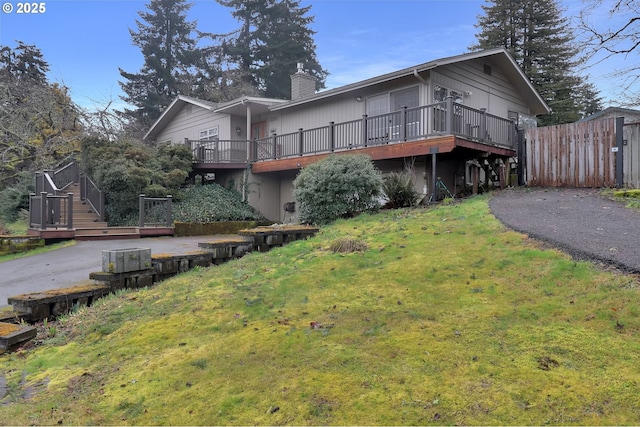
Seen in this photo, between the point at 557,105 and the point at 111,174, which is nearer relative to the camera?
the point at 111,174

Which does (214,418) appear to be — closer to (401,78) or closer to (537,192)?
(537,192)

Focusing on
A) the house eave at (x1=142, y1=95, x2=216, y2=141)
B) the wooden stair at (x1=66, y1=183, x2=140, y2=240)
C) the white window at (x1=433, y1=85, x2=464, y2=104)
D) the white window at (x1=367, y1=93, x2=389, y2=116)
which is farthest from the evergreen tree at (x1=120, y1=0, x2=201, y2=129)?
the white window at (x1=433, y1=85, x2=464, y2=104)

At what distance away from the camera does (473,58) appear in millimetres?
14438

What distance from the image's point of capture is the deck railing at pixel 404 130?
12.1 m

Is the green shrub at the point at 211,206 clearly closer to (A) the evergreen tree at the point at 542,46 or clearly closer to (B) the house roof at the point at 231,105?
(B) the house roof at the point at 231,105

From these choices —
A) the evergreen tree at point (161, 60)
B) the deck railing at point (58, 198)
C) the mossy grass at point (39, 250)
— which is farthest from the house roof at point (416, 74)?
the evergreen tree at point (161, 60)

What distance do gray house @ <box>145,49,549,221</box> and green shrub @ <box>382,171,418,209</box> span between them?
96 centimetres

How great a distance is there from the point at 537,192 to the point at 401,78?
6011 millimetres

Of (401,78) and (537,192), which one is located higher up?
(401,78)

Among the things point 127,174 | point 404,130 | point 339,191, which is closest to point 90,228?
point 127,174

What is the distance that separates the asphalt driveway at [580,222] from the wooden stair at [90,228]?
Result: 10.7 metres

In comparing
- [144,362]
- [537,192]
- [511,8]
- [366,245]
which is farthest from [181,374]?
[511,8]

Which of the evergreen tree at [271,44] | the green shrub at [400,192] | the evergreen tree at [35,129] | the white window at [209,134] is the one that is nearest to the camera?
the green shrub at [400,192]

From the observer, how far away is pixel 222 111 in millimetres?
19797
